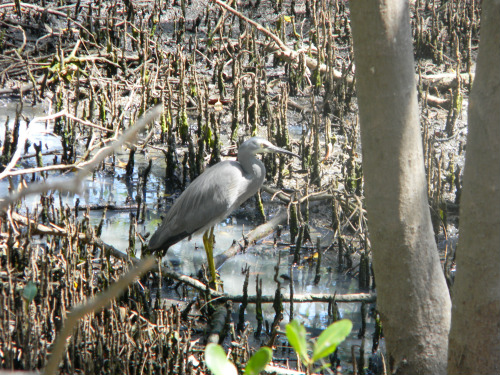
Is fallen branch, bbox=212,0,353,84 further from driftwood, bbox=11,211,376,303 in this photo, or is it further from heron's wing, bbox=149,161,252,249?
driftwood, bbox=11,211,376,303

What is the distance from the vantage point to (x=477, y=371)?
2.55 metres

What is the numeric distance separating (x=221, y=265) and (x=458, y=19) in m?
5.86

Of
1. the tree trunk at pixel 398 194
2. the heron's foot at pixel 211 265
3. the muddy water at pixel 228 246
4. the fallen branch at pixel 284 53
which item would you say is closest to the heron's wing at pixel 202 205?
Result: the heron's foot at pixel 211 265

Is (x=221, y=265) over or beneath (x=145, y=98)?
beneath

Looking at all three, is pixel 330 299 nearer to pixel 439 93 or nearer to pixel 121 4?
pixel 439 93

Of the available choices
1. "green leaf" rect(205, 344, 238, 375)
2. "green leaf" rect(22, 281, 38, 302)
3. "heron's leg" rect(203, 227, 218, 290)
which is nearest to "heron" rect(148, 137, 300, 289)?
"heron's leg" rect(203, 227, 218, 290)

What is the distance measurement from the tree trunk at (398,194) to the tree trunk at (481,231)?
260 millimetres

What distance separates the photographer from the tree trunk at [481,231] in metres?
2.23

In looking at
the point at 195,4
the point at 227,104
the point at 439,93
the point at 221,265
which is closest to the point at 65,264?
the point at 221,265

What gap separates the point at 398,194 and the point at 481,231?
15.9 inches

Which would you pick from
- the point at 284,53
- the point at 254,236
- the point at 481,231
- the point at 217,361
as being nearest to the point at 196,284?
the point at 254,236

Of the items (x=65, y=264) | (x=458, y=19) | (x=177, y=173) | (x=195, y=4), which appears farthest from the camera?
(x=195, y=4)

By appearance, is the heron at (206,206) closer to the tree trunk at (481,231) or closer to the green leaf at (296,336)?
the tree trunk at (481,231)

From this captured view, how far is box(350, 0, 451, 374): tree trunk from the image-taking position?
8.13ft
